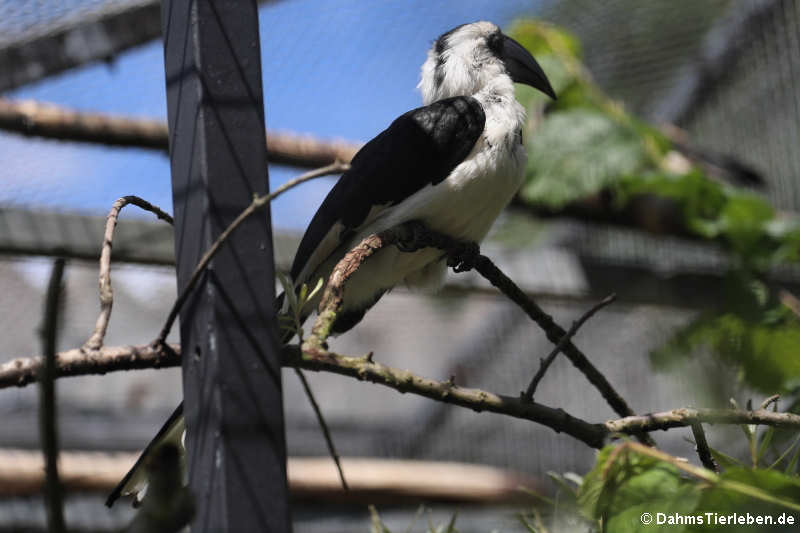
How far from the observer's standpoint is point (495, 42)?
2236 millimetres

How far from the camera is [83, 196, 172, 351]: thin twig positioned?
0.81 meters

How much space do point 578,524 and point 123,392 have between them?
242 cm

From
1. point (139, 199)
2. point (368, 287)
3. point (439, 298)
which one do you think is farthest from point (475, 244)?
point (439, 298)

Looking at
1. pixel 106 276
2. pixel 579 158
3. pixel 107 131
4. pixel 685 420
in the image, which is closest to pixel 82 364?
pixel 106 276

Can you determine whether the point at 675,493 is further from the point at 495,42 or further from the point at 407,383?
the point at 495,42

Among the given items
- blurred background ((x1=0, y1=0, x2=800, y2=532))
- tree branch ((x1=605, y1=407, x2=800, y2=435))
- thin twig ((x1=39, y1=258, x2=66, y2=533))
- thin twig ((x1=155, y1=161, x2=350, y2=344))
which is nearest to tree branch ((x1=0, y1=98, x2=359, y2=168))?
blurred background ((x1=0, y1=0, x2=800, y2=532))

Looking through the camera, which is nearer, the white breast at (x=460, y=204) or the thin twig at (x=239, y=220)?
the thin twig at (x=239, y=220)

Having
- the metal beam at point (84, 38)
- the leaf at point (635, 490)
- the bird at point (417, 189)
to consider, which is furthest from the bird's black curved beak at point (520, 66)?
the leaf at point (635, 490)

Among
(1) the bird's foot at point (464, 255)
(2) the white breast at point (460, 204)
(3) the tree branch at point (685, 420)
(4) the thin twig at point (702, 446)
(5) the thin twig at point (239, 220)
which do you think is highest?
(2) the white breast at point (460, 204)

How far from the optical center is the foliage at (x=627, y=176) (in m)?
2.76

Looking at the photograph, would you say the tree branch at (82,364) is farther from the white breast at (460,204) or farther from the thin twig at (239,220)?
the white breast at (460,204)

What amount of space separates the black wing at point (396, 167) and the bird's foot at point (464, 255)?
13cm

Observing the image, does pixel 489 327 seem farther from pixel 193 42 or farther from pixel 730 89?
pixel 193 42

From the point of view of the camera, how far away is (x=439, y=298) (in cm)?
337
